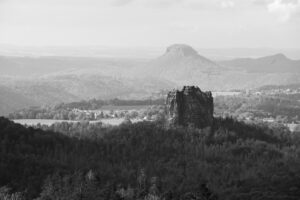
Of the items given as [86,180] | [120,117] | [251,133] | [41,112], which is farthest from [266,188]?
[41,112]

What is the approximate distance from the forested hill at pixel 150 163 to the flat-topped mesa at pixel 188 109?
230 centimetres

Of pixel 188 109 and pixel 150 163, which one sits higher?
pixel 188 109

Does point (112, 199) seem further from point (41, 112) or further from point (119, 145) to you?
point (41, 112)

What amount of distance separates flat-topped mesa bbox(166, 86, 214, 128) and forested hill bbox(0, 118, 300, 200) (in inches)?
90.6

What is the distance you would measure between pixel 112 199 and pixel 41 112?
11493 centimetres

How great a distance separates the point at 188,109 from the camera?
141000 mm

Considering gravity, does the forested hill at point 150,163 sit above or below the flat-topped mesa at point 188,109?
below

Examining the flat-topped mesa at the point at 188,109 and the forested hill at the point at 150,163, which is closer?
the forested hill at the point at 150,163

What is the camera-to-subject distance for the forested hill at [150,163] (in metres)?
93.2

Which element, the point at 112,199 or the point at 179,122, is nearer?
the point at 112,199

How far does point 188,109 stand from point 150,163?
25.7m

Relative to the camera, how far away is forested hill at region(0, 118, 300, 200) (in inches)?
3669

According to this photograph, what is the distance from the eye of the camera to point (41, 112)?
655 ft

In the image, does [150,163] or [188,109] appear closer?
[150,163]
